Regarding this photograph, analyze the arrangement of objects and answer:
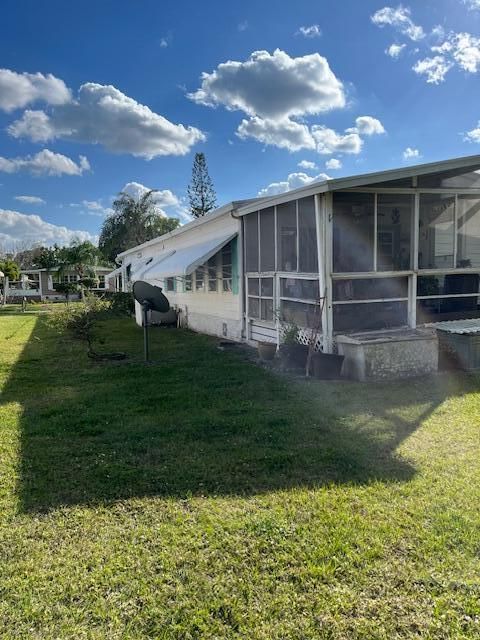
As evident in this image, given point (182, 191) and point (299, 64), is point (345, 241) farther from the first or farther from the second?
point (182, 191)

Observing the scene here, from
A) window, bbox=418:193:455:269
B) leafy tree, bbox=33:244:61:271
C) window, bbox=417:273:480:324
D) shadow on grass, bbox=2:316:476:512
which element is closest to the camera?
shadow on grass, bbox=2:316:476:512

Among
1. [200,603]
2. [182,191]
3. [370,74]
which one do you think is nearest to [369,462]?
[200,603]

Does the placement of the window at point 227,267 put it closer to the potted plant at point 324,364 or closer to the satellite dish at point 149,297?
the satellite dish at point 149,297

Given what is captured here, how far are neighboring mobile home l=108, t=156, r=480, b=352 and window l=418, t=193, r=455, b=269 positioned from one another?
2 cm

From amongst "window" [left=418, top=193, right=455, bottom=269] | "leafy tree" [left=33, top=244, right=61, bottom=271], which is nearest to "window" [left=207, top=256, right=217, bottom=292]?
"window" [left=418, top=193, right=455, bottom=269]

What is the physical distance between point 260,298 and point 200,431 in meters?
5.94

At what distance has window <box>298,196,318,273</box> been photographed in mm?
8430

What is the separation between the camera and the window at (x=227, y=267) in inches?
499

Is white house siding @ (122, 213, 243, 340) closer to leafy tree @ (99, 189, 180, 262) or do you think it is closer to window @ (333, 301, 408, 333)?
window @ (333, 301, 408, 333)

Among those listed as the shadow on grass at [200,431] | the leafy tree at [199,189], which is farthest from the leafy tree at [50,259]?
the shadow on grass at [200,431]

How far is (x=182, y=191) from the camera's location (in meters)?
43.3

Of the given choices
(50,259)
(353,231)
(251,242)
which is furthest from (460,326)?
(50,259)

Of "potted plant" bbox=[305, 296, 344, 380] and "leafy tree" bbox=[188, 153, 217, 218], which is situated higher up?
"leafy tree" bbox=[188, 153, 217, 218]

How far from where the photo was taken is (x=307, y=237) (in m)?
8.68
